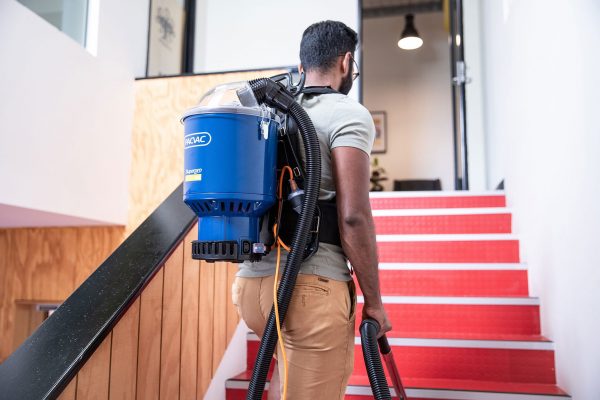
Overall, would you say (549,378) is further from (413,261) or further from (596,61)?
(596,61)

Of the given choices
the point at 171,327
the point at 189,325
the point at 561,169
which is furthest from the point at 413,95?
the point at 171,327

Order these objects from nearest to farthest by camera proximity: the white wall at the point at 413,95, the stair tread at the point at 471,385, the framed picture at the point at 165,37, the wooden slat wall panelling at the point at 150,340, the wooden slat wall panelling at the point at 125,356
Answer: the wooden slat wall panelling at the point at 125,356, the wooden slat wall panelling at the point at 150,340, the stair tread at the point at 471,385, the framed picture at the point at 165,37, the white wall at the point at 413,95

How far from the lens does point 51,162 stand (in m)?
2.97

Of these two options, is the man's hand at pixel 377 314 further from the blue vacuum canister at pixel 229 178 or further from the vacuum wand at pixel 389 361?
the blue vacuum canister at pixel 229 178

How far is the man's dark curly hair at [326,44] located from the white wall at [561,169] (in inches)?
31.1

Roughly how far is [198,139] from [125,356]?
26.7 inches

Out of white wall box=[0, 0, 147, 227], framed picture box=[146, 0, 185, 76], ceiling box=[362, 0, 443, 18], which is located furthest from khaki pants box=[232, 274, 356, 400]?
ceiling box=[362, 0, 443, 18]

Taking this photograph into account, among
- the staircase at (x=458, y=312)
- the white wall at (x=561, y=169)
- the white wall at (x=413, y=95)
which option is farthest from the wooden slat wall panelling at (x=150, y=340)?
the white wall at (x=413, y=95)

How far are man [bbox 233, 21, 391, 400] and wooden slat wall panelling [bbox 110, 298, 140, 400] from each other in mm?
381

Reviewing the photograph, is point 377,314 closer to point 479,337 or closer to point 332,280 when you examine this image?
point 332,280

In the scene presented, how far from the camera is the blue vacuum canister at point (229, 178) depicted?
1.02 m

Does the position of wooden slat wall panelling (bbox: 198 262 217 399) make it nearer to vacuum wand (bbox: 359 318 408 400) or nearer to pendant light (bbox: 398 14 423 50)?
vacuum wand (bbox: 359 318 408 400)

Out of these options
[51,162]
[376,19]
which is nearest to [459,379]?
[51,162]

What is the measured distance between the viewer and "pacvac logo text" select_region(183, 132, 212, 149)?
1030 millimetres
